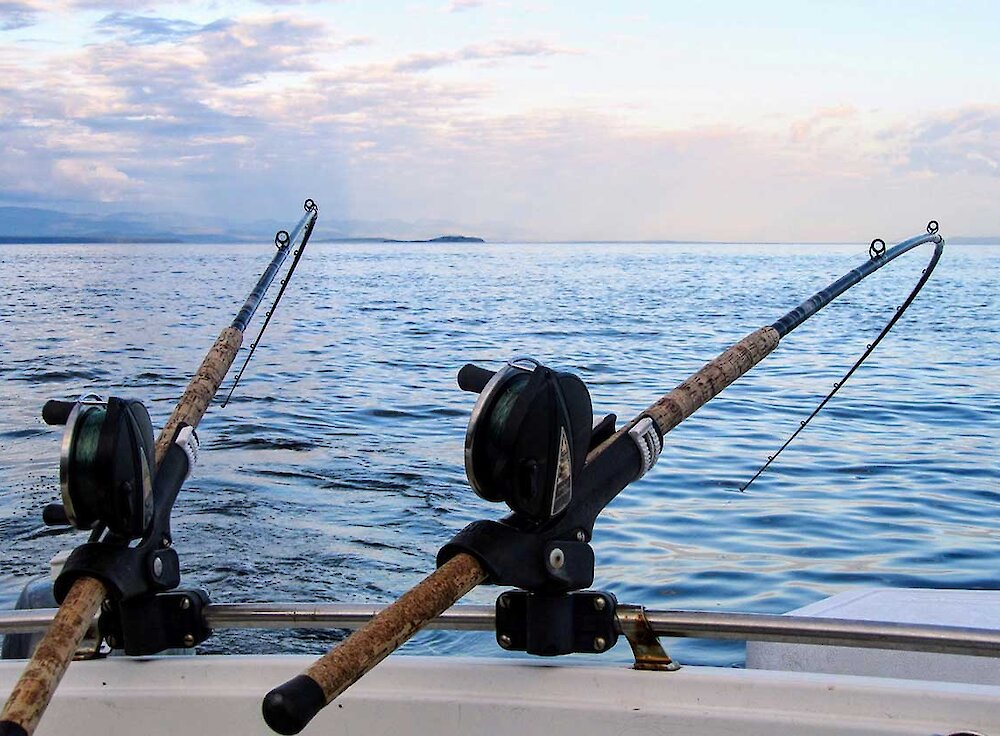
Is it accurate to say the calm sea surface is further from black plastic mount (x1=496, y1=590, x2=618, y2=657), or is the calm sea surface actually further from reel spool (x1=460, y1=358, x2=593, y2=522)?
reel spool (x1=460, y1=358, x2=593, y2=522)

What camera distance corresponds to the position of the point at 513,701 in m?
1.60

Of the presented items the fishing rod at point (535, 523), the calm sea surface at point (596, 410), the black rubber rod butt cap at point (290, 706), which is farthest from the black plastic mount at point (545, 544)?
the calm sea surface at point (596, 410)

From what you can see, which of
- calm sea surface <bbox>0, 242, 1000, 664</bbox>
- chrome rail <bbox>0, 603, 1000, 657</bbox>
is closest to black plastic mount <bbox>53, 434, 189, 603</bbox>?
chrome rail <bbox>0, 603, 1000, 657</bbox>

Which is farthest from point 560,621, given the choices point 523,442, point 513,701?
point 523,442

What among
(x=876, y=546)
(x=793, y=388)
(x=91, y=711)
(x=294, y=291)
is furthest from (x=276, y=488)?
(x=294, y=291)

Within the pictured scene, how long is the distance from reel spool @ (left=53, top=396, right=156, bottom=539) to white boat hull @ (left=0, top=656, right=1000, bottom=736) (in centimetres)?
27

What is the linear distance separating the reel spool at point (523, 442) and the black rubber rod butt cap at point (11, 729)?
→ 0.58 m

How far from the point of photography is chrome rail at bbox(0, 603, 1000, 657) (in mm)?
1552

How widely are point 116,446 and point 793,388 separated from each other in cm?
1007

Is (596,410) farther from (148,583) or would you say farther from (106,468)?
(106,468)

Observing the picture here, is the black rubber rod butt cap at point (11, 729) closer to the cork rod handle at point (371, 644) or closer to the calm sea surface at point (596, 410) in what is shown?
the cork rod handle at point (371, 644)

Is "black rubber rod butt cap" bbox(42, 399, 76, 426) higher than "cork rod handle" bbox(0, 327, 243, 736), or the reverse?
"black rubber rod butt cap" bbox(42, 399, 76, 426)

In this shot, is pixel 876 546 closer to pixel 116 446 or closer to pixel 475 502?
pixel 475 502

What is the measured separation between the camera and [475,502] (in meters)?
6.36
